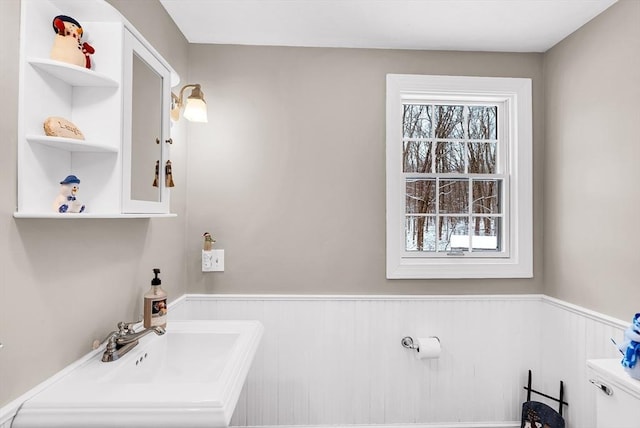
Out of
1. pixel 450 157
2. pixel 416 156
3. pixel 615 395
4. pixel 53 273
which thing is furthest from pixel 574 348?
pixel 53 273

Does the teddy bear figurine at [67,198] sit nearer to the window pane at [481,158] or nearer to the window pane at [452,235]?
the window pane at [452,235]

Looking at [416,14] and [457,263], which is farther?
[457,263]

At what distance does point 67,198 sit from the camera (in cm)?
103

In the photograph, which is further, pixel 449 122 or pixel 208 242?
pixel 449 122

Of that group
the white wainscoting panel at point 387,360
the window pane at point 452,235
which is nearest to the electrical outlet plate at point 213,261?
the white wainscoting panel at point 387,360

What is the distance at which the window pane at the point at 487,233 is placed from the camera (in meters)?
2.32

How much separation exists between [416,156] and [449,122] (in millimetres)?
318

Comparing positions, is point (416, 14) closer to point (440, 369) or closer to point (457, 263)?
point (457, 263)

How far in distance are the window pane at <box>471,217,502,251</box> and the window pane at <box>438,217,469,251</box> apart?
65 mm

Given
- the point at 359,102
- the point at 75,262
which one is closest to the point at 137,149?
the point at 75,262

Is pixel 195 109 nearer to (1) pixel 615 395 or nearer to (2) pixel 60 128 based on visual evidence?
(2) pixel 60 128

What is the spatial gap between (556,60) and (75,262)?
8.75 feet

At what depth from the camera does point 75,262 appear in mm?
1166

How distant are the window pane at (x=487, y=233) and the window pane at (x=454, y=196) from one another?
0.40ft
